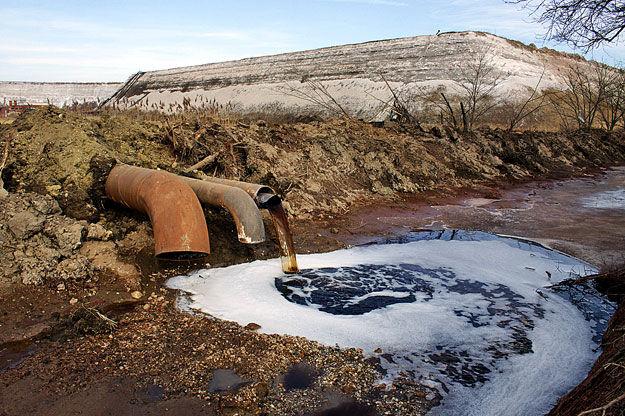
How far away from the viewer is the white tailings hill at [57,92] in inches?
1337

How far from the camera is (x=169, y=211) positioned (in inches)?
198

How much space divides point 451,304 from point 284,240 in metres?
2.36

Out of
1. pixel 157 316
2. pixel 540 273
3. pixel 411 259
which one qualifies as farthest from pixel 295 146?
pixel 157 316

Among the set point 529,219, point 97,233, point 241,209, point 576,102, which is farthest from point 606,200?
point 576,102

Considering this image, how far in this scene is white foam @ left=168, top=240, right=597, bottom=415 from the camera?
11.5 feet

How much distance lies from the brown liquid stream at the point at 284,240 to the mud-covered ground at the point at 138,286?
1.92ft

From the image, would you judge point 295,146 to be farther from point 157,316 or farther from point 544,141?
point 544,141

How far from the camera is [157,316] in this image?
4348mm

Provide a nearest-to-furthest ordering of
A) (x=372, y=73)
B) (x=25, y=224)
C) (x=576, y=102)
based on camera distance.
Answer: (x=25, y=224) → (x=372, y=73) → (x=576, y=102)

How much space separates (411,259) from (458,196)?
19.8 feet

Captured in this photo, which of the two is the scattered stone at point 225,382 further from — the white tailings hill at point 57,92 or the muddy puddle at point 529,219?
the white tailings hill at point 57,92

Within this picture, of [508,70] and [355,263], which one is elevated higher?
[508,70]

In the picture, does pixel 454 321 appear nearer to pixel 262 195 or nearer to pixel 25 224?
pixel 262 195

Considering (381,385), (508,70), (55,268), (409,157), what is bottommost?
(381,385)
